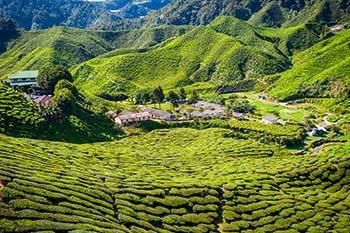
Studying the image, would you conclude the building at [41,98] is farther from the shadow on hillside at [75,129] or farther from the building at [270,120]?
the building at [270,120]

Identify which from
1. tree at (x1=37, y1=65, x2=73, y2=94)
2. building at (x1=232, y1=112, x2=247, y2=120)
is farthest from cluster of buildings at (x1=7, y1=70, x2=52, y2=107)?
building at (x1=232, y1=112, x2=247, y2=120)

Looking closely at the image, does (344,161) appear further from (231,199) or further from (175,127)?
(175,127)

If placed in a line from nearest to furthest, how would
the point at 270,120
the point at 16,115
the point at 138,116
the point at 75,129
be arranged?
the point at 16,115 → the point at 75,129 → the point at 138,116 → the point at 270,120

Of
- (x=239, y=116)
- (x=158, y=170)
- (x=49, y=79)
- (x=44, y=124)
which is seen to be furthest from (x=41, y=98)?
(x=239, y=116)

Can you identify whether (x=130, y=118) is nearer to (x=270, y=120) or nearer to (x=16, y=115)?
(x=16, y=115)

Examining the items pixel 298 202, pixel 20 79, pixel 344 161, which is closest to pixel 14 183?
pixel 298 202

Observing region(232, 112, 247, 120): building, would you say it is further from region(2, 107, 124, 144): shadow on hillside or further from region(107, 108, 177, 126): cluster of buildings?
region(2, 107, 124, 144): shadow on hillside
